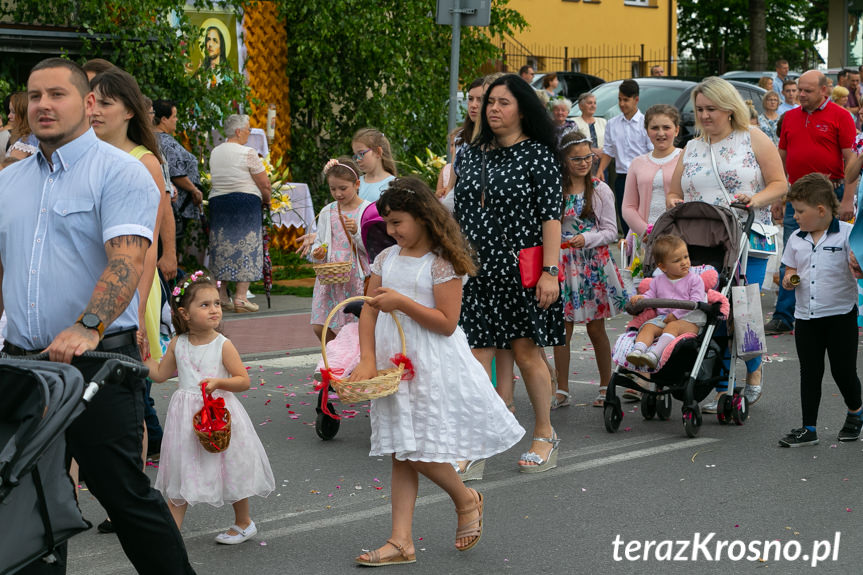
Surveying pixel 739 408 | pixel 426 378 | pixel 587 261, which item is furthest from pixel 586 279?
pixel 426 378

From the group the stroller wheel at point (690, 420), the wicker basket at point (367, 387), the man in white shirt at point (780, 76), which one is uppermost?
the man in white shirt at point (780, 76)

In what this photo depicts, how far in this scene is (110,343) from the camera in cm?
459

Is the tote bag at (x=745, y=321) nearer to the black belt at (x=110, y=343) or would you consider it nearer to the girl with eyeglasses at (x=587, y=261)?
the girl with eyeglasses at (x=587, y=261)

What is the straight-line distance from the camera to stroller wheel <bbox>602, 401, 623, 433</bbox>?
794cm

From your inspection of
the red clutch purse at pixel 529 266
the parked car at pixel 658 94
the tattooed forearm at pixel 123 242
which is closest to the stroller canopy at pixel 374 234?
the red clutch purse at pixel 529 266

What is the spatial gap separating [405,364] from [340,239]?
326cm

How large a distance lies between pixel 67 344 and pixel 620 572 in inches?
98.8

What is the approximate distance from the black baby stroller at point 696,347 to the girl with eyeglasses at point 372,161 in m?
1.90

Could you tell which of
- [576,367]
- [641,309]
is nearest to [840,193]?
[576,367]

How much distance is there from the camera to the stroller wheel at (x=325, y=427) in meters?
7.86

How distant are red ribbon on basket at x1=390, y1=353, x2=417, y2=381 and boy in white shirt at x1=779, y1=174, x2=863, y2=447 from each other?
294 cm

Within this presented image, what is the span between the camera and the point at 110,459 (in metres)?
4.34

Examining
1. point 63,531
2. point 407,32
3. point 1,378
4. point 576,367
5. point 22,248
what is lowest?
point 576,367

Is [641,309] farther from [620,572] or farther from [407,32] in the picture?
[407,32]
